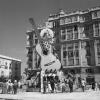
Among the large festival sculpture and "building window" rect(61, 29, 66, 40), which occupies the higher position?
"building window" rect(61, 29, 66, 40)

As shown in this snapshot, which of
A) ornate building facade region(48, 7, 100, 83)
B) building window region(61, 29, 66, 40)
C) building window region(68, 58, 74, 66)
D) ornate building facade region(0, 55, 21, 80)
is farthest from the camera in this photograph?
ornate building facade region(0, 55, 21, 80)

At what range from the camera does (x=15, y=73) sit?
95312 millimetres

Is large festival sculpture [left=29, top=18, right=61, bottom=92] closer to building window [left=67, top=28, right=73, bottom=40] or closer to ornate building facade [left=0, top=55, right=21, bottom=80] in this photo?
building window [left=67, top=28, right=73, bottom=40]

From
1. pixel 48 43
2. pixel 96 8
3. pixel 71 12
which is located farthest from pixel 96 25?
pixel 48 43

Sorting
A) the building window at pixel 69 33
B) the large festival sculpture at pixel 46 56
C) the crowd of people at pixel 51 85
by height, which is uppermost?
the building window at pixel 69 33

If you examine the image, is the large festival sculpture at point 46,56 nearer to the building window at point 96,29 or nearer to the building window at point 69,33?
the building window at point 96,29

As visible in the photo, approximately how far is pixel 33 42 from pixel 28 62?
6599mm

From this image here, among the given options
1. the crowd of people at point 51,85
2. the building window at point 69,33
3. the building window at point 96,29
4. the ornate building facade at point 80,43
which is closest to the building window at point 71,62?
the ornate building facade at point 80,43

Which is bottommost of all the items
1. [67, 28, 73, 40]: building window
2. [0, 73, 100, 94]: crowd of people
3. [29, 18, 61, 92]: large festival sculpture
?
[0, 73, 100, 94]: crowd of people

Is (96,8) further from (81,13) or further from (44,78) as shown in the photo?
(44,78)

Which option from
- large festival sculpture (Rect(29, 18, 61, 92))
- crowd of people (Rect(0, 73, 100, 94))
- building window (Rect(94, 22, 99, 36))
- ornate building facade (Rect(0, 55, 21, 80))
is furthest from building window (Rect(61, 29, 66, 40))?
ornate building facade (Rect(0, 55, 21, 80))

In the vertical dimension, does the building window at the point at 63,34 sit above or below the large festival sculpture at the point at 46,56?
above

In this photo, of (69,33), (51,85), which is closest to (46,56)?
(51,85)

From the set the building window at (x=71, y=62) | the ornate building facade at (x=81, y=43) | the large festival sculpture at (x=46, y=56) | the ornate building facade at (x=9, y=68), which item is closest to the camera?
the large festival sculpture at (x=46, y=56)
